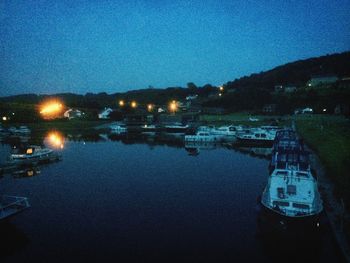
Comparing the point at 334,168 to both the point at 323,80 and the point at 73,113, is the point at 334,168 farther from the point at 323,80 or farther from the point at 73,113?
the point at 323,80

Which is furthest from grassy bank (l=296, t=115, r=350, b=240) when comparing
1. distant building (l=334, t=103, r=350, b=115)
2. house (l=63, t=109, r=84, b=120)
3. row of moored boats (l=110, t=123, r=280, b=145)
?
house (l=63, t=109, r=84, b=120)

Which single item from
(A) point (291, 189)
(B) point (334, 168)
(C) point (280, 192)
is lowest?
(B) point (334, 168)

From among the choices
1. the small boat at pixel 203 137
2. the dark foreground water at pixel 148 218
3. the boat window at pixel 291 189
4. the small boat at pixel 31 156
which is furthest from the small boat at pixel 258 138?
the boat window at pixel 291 189

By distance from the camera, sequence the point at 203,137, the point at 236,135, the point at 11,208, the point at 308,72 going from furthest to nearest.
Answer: the point at 308,72, the point at 236,135, the point at 203,137, the point at 11,208

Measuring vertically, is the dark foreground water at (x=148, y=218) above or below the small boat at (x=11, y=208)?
below

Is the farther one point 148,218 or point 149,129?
point 149,129

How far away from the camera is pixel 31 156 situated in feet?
154

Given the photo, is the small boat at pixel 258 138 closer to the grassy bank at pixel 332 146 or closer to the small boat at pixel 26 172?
the grassy bank at pixel 332 146

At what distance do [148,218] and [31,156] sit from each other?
30.8 m

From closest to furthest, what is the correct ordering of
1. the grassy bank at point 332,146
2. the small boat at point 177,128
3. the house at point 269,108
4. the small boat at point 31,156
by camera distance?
the grassy bank at point 332,146 → the small boat at point 31,156 → the small boat at point 177,128 → the house at point 269,108

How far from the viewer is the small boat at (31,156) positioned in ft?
152

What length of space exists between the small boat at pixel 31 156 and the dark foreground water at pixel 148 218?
3851 mm

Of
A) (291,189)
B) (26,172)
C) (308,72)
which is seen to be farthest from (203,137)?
(308,72)

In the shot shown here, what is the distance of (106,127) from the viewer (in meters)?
100
